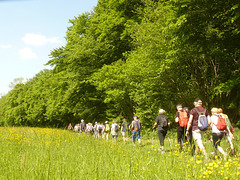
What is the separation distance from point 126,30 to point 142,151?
19.9 metres

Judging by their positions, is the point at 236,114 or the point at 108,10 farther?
the point at 108,10

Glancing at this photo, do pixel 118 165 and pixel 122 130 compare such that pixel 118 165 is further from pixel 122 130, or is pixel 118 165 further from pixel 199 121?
pixel 122 130

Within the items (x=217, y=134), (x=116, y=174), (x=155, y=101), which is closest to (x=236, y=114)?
(x=155, y=101)

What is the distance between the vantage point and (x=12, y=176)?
3352 mm

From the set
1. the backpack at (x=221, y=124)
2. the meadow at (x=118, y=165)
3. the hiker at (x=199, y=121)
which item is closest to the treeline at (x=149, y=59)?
the hiker at (x=199, y=121)

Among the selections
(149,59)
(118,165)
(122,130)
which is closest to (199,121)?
(118,165)

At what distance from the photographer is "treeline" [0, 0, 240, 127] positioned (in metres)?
13.4

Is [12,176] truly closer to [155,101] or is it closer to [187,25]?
[187,25]

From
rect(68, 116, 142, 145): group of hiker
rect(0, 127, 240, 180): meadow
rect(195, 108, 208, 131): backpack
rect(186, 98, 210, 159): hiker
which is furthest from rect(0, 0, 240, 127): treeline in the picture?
rect(0, 127, 240, 180): meadow

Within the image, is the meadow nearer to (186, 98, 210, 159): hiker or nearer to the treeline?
(186, 98, 210, 159): hiker

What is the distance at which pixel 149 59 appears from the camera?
17.6 meters

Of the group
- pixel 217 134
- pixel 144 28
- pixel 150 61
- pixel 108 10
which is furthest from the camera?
pixel 108 10

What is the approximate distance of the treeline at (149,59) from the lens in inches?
528

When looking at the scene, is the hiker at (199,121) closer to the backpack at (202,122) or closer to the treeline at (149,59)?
the backpack at (202,122)
